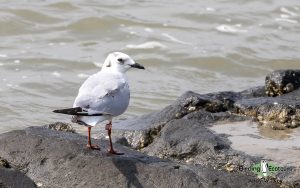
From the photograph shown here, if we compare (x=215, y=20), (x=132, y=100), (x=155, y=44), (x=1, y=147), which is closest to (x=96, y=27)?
(x=155, y=44)

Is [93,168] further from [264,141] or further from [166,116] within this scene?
[166,116]

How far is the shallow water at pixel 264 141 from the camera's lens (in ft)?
18.1

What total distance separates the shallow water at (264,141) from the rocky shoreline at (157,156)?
3.6 inches

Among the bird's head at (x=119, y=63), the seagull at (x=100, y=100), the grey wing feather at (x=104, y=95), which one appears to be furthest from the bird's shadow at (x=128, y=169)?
the bird's head at (x=119, y=63)

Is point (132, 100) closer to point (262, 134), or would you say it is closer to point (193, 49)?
point (193, 49)

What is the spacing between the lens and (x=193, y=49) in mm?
12969

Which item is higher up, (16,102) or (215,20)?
(215,20)

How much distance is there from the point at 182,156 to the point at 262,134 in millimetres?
811

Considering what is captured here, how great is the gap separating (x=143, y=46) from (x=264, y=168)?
26.8 feet

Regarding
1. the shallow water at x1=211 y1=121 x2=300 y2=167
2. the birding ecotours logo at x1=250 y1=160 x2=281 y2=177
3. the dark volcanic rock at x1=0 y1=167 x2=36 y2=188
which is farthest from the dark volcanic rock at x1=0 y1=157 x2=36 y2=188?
the shallow water at x1=211 y1=121 x2=300 y2=167

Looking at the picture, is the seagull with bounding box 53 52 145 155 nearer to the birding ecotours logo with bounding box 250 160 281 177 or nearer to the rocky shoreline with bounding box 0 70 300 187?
the rocky shoreline with bounding box 0 70 300 187

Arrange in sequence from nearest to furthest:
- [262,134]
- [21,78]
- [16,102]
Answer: [262,134] → [16,102] → [21,78]

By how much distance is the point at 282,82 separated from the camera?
24.3ft

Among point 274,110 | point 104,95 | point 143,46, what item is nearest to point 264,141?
point 274,110
